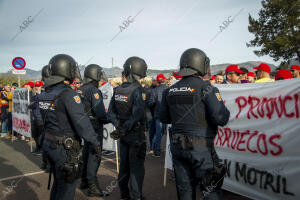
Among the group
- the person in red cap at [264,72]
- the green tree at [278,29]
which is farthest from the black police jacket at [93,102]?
the green tree at [278,29]

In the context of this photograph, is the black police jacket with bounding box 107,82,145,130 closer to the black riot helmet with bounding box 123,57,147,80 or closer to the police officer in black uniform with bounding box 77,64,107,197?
the black riot helmet with bounding box 123,57,147,80

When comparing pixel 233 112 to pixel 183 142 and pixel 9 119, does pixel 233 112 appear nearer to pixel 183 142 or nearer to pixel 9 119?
pixel 183 142

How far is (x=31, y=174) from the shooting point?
5.59 meters

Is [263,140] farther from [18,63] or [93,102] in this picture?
[18,63]

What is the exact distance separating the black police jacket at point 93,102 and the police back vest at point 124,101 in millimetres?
639

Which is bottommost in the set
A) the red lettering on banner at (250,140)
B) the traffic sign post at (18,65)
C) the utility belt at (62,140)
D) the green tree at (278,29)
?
the red lettering on banner at (250,140)

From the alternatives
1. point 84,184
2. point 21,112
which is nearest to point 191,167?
point 84,184

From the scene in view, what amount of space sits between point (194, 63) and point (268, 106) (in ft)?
5.28

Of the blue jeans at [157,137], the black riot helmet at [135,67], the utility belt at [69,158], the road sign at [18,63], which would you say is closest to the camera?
the utility belt at [69,158]

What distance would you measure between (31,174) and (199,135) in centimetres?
470

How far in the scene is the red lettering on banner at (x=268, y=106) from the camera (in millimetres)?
3350

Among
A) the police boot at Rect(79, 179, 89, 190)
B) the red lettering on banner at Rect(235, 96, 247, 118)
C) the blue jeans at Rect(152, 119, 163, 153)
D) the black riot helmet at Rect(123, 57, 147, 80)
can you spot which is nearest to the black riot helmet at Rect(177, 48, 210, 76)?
the black riot helmet at Rect(123, 57, 147, 80)

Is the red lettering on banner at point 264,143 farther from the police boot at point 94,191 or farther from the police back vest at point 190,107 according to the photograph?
the police boot at point 94,191

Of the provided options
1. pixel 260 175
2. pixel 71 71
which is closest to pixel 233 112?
pixel 260 175
